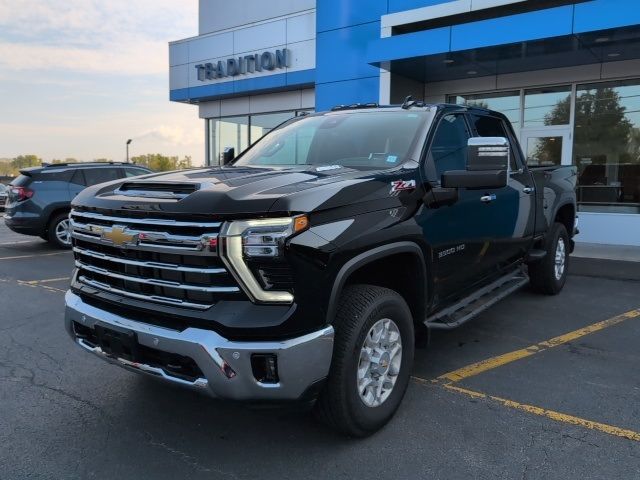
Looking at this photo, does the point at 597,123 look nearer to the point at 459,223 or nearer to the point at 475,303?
the point at 475,303

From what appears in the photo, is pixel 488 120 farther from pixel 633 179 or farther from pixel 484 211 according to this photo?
pixel 633 179

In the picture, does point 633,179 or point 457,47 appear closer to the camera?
point 457,47

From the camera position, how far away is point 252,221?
2.65 metres

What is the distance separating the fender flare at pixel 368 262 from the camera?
2824 millimetres

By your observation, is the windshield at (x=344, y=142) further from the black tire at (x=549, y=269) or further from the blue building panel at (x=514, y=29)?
the blue building panel at (x=514, y=29)

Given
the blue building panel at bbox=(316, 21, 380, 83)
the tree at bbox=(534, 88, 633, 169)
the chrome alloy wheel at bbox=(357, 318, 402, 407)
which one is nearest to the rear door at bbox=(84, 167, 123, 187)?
the blue building panel at bbox=(316, 21, 380, 83)

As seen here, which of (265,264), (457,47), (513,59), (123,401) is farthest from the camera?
(513,59)

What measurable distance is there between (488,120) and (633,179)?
8.10 m

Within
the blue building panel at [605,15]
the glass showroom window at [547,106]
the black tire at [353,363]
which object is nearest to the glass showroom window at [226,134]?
the glass showroom window at [547,106]

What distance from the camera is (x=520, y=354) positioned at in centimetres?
464

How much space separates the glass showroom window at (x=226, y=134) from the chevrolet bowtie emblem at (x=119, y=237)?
16.7 meters

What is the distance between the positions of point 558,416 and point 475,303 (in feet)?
3.99

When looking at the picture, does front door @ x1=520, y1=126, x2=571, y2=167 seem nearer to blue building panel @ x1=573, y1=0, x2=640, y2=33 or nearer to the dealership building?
the dealership building

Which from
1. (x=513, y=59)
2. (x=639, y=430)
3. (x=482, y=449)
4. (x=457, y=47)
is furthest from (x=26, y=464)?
(x=513, y=59)
